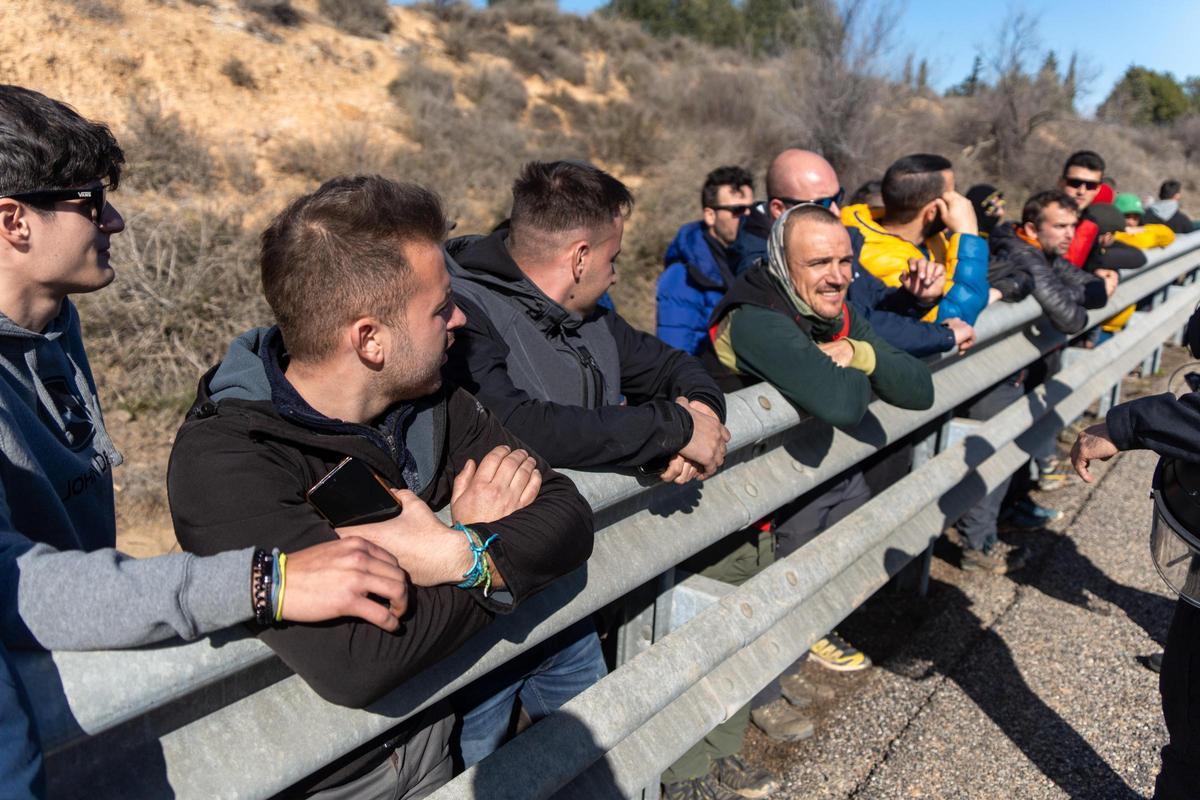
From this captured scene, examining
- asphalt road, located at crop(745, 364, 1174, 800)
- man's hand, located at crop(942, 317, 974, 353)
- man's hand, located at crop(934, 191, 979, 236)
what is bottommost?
asphalt road, located at crop(745, 364, 1174, 800)

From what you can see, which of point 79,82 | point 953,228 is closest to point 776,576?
point 953,228

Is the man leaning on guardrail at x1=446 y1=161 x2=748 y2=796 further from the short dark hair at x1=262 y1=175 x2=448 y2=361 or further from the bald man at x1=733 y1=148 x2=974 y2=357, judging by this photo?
the bald man at x1=733 y1=148 x2=974 y2=357

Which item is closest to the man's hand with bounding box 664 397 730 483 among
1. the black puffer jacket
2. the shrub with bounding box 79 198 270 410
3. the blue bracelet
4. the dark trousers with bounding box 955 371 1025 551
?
the blue bracelet

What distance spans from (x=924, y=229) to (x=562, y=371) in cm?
309

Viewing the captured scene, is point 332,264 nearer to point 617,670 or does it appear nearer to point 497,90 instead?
point 617,670

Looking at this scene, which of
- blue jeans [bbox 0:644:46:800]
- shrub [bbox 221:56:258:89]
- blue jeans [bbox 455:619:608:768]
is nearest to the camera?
blue jeans [bbox 0:644:46:800]

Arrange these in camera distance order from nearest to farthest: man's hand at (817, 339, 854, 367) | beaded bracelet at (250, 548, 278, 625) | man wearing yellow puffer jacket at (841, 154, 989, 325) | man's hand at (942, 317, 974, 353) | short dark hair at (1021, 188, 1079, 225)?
1. beaded bracelet at (250, 548, 278, 625)
2. man's hand at (817, 339, 854, 367)
3. man's hand at (942, 317, 974, 353)
4. man wearing yellow puffer jacket at (841, 154, 989, 325)
5. short dark hair at (1021, 188, 1079, 225)

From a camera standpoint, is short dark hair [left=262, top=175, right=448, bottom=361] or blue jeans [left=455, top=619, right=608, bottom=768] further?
blue jeans [left=455, top=619, right=608, bottom=768]

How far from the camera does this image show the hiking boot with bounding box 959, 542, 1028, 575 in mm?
4844

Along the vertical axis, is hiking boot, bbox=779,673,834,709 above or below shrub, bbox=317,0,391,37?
below

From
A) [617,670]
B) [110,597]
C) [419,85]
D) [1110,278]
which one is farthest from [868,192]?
[419,85]

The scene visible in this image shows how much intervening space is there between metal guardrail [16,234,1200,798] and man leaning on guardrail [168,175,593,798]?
0.12 metres

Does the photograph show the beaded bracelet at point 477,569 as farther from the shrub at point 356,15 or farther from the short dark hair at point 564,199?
the shrub at point 356,15

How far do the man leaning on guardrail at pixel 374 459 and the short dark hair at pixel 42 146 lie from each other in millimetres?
468
